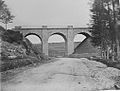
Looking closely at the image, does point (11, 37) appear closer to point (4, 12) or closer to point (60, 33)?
point (4, 12)

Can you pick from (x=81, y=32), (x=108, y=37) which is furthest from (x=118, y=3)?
(x=81, y=32)

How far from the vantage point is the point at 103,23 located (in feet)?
68.0

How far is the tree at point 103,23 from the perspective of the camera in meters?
18.6

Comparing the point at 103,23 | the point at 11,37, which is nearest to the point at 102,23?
the point at 103,23

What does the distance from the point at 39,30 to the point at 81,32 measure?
10.8 m

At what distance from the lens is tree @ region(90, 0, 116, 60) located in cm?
1862

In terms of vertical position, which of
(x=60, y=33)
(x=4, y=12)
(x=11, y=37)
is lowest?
(x=11, y=37)

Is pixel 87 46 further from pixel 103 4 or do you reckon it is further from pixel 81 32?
pixel 81 32

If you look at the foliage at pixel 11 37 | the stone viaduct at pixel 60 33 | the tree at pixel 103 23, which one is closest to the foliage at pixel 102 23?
the tree at pixel 103 23

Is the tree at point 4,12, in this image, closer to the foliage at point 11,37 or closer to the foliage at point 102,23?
the foliage at point 11,37

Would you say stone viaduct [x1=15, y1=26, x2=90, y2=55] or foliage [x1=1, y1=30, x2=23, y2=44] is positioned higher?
stone viaduct [x1=15, y1=26, x2=90, y2=55]

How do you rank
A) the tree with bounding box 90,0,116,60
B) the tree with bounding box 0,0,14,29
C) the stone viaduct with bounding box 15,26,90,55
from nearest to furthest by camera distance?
the tree with bounding box 0,0,14,29, the tree with bounding box 90,0,116,60, the stone viaduct with bounding box 15,26,90,55

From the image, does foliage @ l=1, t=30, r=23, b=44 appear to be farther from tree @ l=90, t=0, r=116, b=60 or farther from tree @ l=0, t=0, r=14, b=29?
tree @ l=90, t=0, r=116, b=60

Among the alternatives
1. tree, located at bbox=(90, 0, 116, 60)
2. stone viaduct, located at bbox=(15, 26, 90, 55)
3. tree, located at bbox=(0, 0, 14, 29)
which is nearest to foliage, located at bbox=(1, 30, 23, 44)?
tree, located at bbox=(0, 0, 14, 29)
